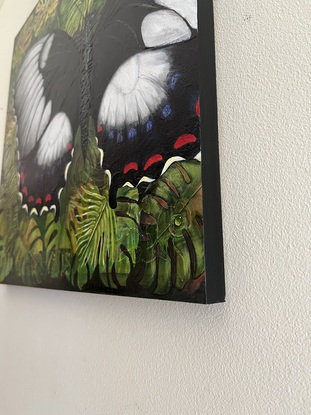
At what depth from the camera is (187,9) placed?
522 mm

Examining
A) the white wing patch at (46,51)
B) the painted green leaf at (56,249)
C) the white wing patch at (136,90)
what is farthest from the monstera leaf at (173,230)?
the white wing patch at (46,51)

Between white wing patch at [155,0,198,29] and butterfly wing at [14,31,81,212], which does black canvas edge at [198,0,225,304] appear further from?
butterfly wing at [14,31,81,212]

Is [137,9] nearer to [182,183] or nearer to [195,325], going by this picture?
[182,183]

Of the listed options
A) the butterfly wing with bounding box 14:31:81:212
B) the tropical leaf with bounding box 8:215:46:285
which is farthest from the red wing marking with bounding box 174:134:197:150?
the tropical leaf with bounding box 8:215:46:285

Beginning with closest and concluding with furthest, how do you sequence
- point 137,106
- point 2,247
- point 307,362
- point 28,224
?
point 307,362 < point 137,106 < point 28,224 < point 2,247

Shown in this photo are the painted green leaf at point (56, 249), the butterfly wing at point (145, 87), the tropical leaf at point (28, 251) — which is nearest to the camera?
the butterfly wing at point (145, 87)

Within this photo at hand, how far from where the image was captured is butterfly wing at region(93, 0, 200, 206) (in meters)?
0.51

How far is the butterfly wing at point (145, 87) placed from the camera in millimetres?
507

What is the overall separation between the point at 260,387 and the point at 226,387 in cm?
5

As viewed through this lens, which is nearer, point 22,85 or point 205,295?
point 205,295

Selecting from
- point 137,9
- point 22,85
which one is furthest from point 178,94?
point 22,85

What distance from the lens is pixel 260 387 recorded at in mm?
403

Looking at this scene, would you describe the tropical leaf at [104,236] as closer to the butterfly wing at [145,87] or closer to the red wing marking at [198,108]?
the butterfly wing at [145,87]

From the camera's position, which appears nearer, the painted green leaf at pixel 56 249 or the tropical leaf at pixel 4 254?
the painted green leaf at pixel 56 249
